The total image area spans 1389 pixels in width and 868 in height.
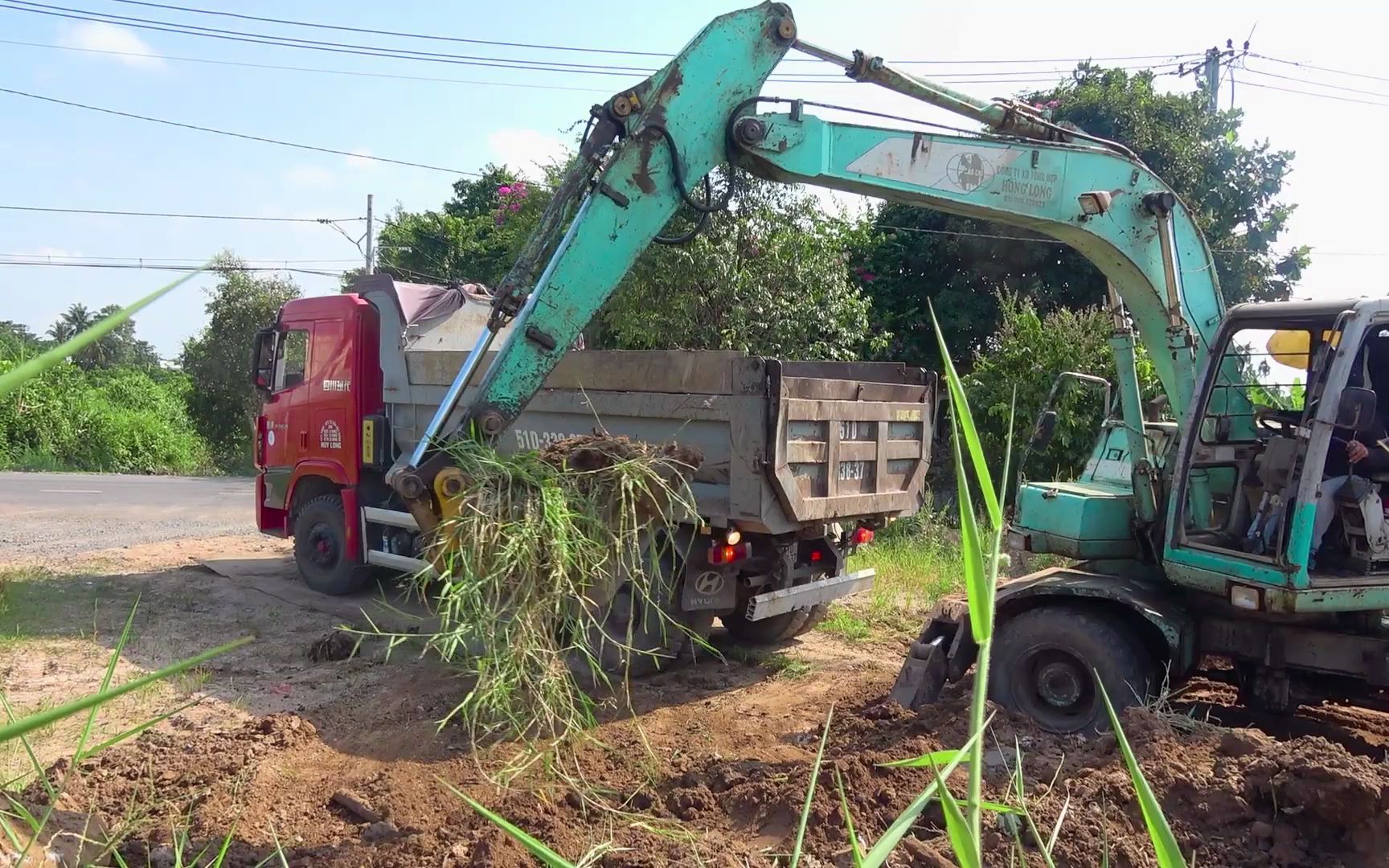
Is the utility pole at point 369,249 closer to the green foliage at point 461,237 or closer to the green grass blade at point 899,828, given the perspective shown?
the green foliage at point 461,237

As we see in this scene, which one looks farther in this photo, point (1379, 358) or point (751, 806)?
point (1379, 358)

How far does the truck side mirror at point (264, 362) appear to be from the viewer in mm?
9445

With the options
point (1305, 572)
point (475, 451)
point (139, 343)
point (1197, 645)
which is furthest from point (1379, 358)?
point (139, 343)

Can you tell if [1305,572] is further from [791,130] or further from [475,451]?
[475,451]

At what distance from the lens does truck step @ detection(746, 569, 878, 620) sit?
6.17 m

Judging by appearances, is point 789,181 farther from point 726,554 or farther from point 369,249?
point 369,249

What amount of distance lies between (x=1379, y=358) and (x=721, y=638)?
173 inches

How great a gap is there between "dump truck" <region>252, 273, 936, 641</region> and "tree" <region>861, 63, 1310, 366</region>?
7881mm

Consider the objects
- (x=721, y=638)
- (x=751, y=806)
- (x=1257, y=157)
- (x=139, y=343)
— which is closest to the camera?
(x=751, y=806)

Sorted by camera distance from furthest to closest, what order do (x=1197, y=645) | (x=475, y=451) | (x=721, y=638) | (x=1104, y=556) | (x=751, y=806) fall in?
(x=721, y=638), (x=1104, y=556), (x=1197, y=645), (x=475, y=451), (x=751, y=806)

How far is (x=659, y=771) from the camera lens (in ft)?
15.4

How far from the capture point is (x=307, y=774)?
4789 mm

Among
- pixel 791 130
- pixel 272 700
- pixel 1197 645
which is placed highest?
pixel 791 130

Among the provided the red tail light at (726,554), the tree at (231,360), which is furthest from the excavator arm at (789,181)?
the tree at (231,360)
